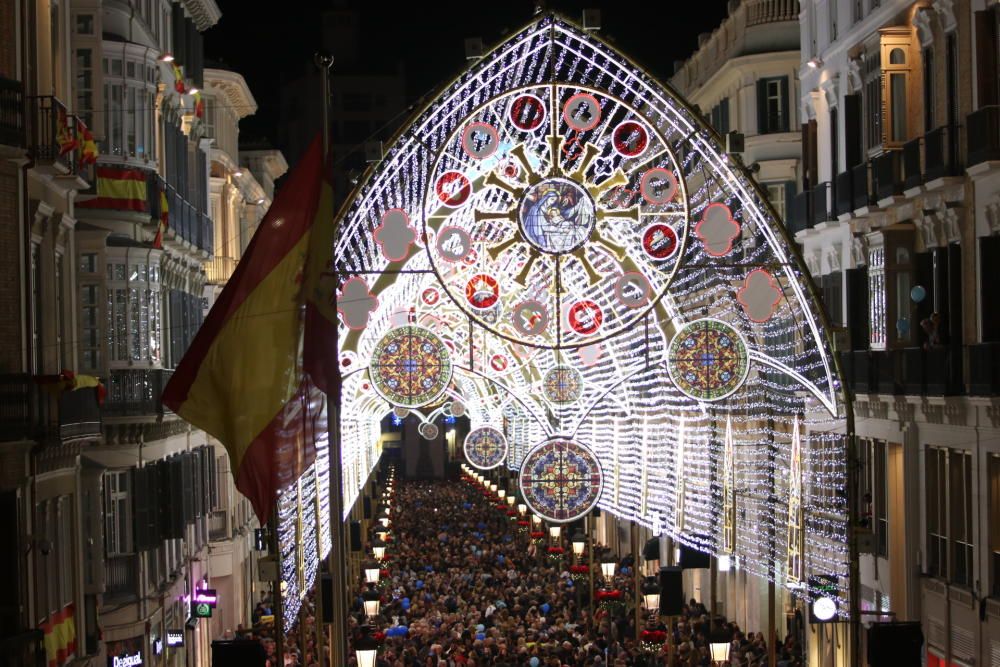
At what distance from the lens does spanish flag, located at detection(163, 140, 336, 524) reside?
15633 mm

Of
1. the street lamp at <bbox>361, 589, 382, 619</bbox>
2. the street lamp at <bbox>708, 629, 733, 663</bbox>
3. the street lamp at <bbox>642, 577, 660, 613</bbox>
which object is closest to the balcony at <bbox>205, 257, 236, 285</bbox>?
the street lamp at <bbox>361, 589, 382, 619</bbox>

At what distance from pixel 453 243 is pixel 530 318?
2772 millimetres

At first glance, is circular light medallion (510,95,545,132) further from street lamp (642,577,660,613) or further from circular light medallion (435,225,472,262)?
street lamp (642,577,660,613)

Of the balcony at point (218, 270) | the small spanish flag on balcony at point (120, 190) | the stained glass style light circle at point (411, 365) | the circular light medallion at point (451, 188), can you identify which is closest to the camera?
the circular light medallion at point (451, 188)

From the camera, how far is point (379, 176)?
22156 mm

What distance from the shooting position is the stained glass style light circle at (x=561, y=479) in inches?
1065

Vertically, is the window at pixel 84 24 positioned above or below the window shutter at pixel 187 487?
above

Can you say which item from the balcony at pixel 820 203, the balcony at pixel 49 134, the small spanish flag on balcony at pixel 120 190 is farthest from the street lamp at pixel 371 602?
the balcony at pixel 49 134

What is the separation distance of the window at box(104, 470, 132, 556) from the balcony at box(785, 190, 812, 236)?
45.5 ft

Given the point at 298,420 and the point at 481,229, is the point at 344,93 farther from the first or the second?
the point at 298,420

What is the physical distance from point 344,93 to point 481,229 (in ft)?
298

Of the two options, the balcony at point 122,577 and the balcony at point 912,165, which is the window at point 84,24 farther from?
the balcony at point 912,165

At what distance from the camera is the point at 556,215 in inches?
854

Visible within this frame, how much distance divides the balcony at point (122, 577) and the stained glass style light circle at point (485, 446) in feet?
53.5
